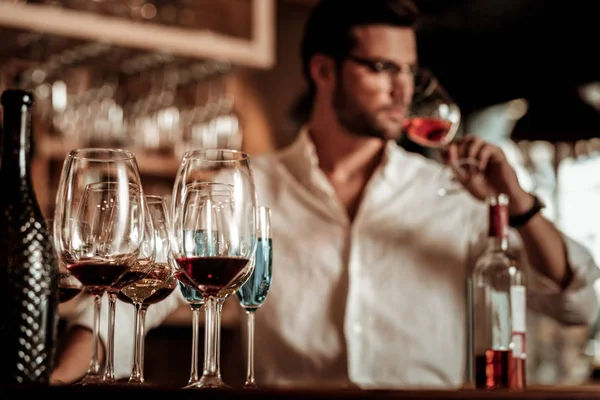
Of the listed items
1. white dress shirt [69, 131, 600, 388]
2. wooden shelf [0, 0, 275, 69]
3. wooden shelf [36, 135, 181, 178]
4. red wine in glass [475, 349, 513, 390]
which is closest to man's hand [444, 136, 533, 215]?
white dress shirt [69, 131, 600, 388]

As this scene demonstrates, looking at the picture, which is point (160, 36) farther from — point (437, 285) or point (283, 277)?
point (437, 285)

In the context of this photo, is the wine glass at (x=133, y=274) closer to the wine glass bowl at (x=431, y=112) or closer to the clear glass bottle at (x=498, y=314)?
the clear glass bottle at (x=498, y=314)

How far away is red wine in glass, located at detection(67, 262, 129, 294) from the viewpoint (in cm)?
96

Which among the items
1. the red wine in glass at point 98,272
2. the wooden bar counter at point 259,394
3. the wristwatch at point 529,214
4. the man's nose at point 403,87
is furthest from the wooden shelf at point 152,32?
the wooden bar counter at point 259,394

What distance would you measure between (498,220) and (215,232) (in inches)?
23.6

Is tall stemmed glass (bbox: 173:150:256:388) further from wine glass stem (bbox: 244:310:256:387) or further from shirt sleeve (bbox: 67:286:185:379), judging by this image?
shirt sleeve (bbox: 67:286:185:379)

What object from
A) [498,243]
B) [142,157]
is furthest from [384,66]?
[142,157]

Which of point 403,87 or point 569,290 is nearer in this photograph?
point 569,290

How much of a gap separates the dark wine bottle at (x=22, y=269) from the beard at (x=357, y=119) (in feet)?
4.26

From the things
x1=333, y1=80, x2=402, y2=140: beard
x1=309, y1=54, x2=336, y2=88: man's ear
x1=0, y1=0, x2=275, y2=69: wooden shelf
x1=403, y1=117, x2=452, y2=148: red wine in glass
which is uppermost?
x1=0, y1=0, x2=275, y2=69: wooden shelf

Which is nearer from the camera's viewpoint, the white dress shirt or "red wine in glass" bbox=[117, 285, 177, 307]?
"red wine in glass" bbox=[117, 285, 177, 307]

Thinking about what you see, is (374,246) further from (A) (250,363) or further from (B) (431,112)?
(A) (250,363)

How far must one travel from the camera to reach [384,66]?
2.12 metres

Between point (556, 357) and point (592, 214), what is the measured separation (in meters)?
0.97
